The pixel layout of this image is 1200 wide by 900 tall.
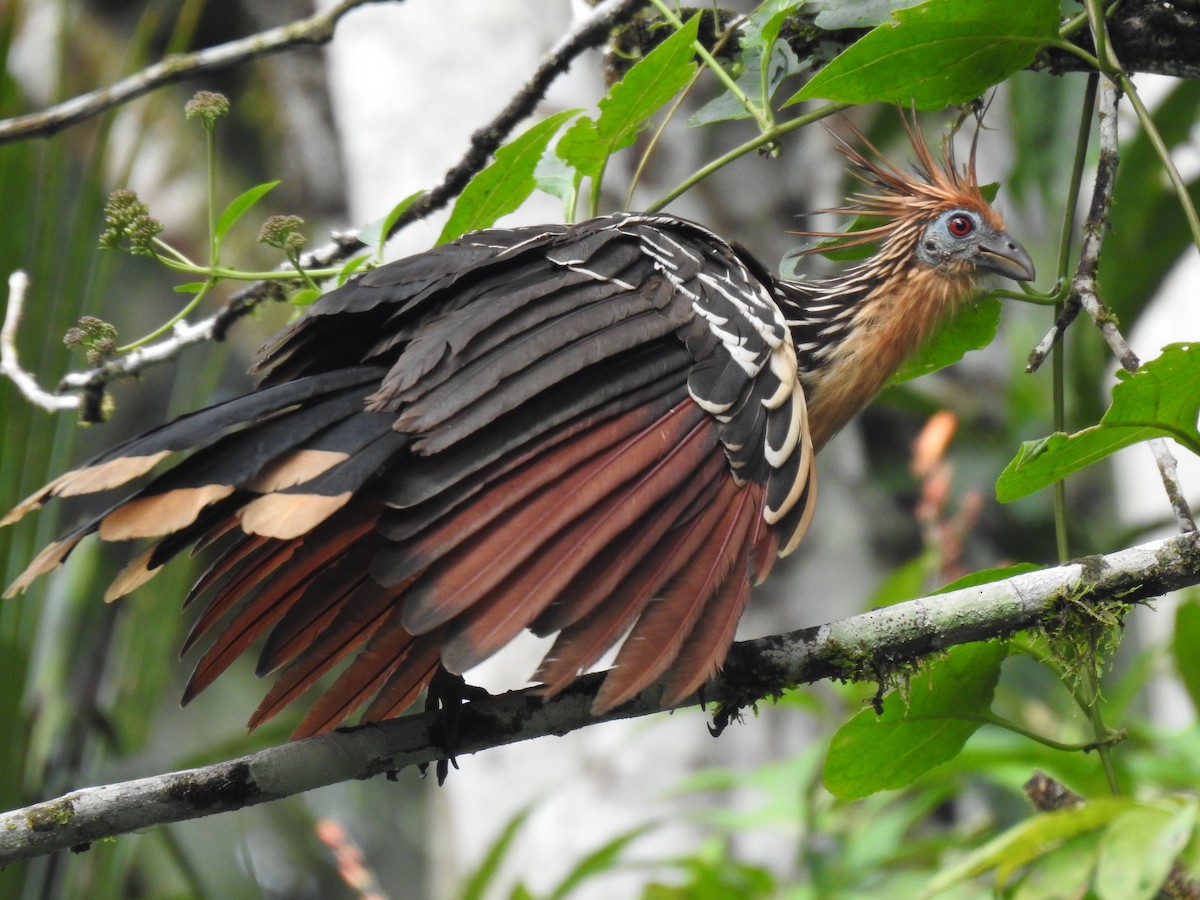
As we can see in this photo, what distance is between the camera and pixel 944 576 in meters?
3.50

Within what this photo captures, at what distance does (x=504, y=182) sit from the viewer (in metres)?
2.21

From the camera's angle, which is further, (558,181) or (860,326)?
(860,326)

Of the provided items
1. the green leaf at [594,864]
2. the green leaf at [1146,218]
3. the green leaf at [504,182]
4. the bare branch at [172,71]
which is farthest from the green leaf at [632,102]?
the green leaf at [1146,218]

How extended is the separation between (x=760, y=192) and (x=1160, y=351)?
487 cm

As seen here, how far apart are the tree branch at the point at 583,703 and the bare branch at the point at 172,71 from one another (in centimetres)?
143

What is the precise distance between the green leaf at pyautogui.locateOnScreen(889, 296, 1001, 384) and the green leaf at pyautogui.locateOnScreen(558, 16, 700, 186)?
0.79 metres

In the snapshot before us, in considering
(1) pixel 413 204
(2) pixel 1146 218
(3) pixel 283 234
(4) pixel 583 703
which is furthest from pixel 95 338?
(2) pixel 1146 218

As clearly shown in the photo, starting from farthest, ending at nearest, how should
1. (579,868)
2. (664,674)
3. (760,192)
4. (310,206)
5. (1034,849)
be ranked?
(310,206)
(760,192)
(579,868)
(1034,849)
(664,674)

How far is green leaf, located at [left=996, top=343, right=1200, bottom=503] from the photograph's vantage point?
1562 millimetres

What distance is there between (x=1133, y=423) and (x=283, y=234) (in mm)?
1301

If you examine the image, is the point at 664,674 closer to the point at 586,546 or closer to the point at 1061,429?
the point at 586,546

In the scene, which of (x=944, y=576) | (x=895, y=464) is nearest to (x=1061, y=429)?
(x=944, y=576)

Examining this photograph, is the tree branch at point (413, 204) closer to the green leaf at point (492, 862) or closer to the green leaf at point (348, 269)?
the green leaf at point (348, 269)

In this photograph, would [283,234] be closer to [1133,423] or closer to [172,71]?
[172,71]
